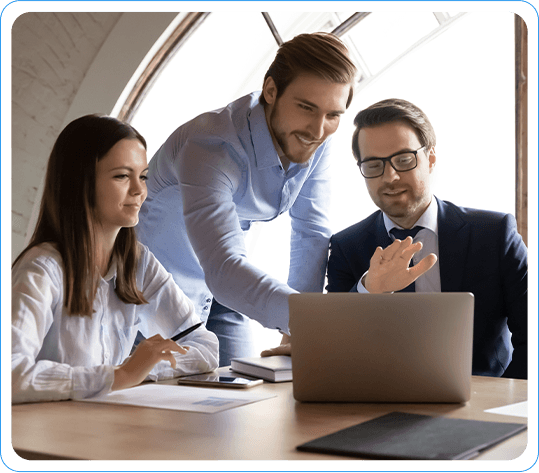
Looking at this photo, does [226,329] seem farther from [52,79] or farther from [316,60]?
[52,79]

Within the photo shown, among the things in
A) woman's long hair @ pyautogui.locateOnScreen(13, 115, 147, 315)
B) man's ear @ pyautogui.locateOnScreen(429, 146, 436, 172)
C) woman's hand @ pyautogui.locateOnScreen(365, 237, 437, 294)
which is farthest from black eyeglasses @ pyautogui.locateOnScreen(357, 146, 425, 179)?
woman's long hair @ pyautogui.locateOnScreen(13, 115, 147, 315)

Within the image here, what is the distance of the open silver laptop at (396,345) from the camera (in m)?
1.06

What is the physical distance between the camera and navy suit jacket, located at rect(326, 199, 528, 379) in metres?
1.77

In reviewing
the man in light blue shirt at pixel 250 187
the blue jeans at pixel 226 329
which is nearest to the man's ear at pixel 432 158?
the man in light blue shirt at pixel 250 187

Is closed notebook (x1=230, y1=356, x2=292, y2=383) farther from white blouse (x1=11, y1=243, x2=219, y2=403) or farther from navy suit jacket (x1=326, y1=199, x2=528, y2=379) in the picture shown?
navy suit jacket (x1=326, y1=199, x2=528, y2=379)

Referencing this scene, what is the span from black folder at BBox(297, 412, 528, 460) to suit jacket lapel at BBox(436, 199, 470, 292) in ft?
3.24

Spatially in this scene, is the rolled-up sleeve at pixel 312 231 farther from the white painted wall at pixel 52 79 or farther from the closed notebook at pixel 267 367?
the white painted wall at pixel 52 79

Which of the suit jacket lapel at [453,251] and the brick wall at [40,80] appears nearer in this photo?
the suit jacket lapel at [453,251]

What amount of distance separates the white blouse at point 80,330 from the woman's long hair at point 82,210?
0.04 metres

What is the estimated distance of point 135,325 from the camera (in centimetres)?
163

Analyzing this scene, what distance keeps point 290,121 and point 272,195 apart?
0.28 metres

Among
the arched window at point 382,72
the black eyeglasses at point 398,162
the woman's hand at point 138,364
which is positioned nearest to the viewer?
the woman's hand at point 138,364

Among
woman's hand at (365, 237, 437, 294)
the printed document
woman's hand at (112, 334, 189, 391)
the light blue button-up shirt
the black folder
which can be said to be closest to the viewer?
the black folder

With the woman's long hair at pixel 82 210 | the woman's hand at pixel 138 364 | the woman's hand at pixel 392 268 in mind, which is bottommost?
the woman's hand at pixel 138 364
